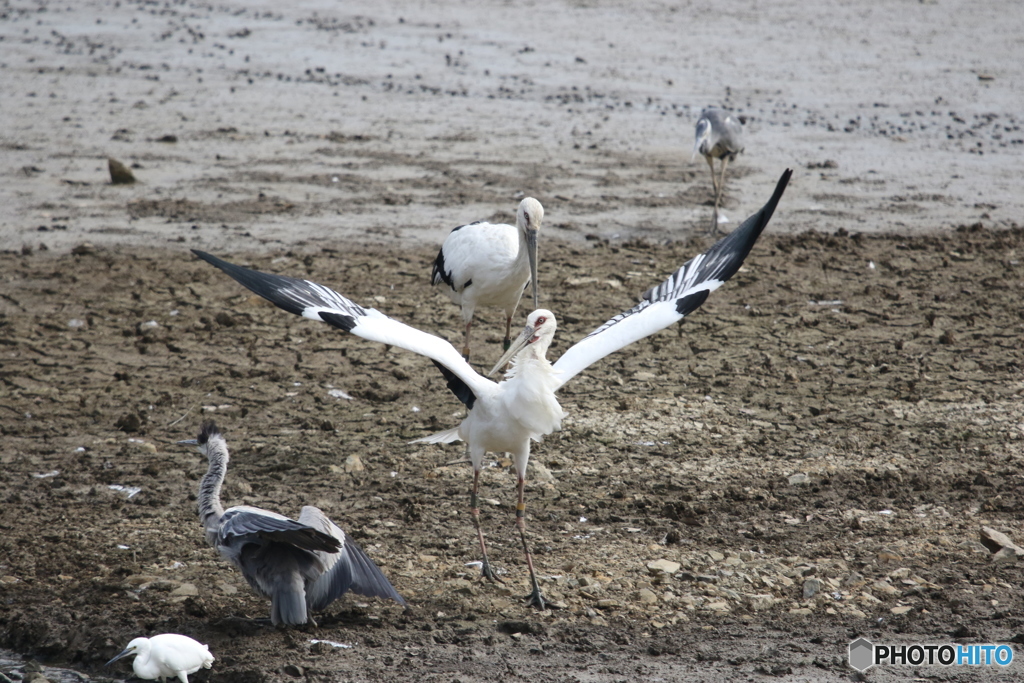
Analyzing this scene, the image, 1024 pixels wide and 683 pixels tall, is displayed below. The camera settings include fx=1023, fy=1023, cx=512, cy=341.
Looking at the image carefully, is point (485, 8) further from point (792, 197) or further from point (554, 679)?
point (554, 679)

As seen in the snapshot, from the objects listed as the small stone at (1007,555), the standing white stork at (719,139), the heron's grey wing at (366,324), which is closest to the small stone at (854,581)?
the small stone at (1007,555)

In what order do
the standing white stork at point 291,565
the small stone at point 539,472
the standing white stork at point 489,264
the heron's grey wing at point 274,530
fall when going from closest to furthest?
the heron's grey wing at point 274,530 < the standing white stork at point 291,565 < the small stone at point 539,472 < the standing white stork at point 489,264

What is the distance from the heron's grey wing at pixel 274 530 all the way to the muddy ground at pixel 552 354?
0.48 meters

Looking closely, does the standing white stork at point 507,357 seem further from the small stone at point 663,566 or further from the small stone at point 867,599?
the small stone at point 867,599

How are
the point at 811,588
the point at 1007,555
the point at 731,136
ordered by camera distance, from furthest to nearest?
the point at 731,136, the point at 1007,555, the point at 811,588

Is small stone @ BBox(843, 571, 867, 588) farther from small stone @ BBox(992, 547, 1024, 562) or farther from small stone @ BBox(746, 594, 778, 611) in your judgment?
small stone @ BBox(992, 547, 1024, 562)

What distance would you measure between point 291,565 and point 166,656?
0.63m

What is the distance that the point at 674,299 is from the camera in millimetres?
5711

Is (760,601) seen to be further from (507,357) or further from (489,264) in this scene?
(489,264)

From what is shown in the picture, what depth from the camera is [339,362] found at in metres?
7.46

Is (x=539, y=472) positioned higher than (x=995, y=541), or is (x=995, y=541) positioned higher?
(x=539, y=472)

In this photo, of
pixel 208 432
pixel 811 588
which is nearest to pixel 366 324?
pixel 208 432

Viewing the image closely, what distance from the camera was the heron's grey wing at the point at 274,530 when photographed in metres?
4.15

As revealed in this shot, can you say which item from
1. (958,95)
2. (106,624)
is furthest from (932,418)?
(958,95)
